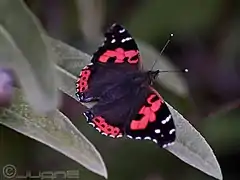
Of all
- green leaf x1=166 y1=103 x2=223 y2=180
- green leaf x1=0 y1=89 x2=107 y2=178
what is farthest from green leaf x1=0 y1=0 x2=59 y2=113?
green leaf x1=166 y1=103 x2=223 y2=180

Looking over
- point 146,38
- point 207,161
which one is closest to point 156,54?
point 146,38

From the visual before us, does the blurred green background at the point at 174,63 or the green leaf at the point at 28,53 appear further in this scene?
the blurred green background at the point at 174,63

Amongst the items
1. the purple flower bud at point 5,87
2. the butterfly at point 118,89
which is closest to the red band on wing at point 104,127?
the butterfly at point 118,89

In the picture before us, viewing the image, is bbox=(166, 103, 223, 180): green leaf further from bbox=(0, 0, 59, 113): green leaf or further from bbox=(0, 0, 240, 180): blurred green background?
bbox=(0, 0, 59, 113): green leaf

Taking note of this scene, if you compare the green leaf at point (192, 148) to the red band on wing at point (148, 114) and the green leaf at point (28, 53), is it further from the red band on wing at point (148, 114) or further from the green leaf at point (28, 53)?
the green leaf at point (28, 53)

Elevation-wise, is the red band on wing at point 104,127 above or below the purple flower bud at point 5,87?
below

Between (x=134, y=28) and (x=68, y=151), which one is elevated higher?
(x=134, y=28)

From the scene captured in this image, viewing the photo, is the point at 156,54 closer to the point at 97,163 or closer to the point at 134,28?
the point at 134,28
